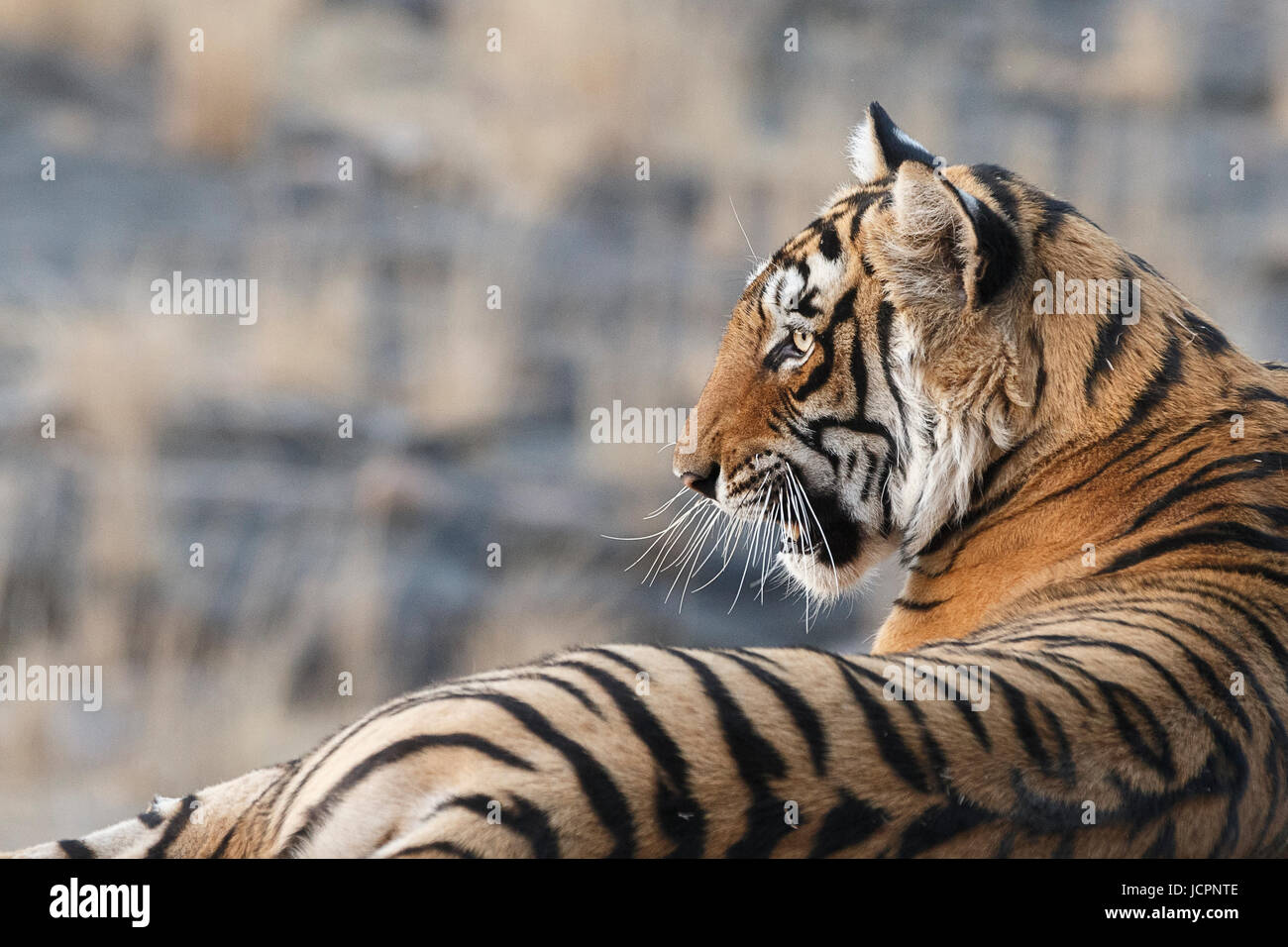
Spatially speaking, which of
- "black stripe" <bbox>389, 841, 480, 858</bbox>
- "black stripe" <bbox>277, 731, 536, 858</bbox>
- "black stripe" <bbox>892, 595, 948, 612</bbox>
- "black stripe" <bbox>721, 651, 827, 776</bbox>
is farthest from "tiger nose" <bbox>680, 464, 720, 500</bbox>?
"black stripe" <bbox>389, 841, 480, 858</bbox>

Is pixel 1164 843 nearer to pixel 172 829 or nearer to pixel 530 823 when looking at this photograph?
pixel 530 823

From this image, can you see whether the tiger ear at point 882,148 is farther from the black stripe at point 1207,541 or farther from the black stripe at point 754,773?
the black stripe at point 754,773

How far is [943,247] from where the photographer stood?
1.81m

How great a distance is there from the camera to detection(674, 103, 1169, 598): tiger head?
5.87ft

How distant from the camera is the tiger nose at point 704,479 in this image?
204cm

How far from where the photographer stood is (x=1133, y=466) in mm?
1771

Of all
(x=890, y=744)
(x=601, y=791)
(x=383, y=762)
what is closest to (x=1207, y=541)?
(x=890, y=744)

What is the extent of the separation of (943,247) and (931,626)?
485mm

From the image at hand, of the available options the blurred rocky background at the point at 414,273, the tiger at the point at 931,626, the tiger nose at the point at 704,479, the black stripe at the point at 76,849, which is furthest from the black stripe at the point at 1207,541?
the blurred rocky background at the point at 414,273

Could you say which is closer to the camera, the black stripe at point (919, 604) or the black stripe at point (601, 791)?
the black stripe at point (601, 791)

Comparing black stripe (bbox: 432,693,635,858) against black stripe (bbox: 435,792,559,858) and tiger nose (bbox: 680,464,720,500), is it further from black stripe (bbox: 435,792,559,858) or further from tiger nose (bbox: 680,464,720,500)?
tiger nose (bbox: 680,464,720,500)

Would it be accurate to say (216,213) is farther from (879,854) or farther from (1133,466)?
(879,854)

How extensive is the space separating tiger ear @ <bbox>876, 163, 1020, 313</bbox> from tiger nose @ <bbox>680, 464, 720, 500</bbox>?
0.37 m
